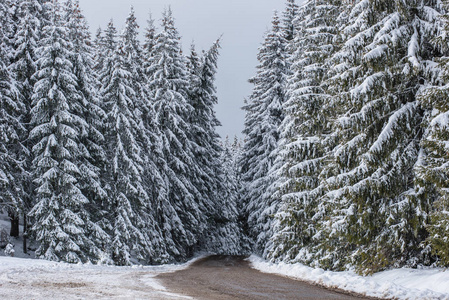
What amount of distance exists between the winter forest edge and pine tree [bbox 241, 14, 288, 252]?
13 centimetres

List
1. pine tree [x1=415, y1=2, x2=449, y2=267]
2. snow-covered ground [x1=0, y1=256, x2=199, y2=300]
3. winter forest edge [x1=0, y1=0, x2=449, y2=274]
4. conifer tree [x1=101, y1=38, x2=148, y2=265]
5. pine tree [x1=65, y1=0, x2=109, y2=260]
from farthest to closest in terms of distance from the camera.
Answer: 1. conifer tree [x1=101, y1=38, x2=148, y2=265]
2. pine tree [x1=65, y1=0, x2=109, y2=260]
3. winter forest edge [x1=0, y1=0, x2=449, y2=274]
4. pine tree [x1=415, y1=2, x2=449, y2=267]
5. snow-covered ground [x1=0, y1=256, x2=199, y2=300]

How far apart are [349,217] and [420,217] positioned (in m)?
2.20

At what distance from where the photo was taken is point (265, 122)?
94.5 ft

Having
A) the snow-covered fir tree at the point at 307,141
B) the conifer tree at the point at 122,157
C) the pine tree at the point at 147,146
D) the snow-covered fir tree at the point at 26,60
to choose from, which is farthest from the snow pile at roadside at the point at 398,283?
the snow-covered fir tree at the point at 26,60

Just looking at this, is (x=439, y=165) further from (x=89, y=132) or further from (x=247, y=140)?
(x=247, y=140)

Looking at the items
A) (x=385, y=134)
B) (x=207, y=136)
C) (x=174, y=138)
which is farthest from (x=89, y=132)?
(x=385, y=134)

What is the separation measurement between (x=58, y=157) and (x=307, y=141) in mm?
12570

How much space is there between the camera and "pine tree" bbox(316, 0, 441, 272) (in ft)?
36.7

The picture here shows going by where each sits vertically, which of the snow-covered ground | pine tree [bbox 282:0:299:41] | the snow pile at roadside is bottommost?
the snow pile at roadside

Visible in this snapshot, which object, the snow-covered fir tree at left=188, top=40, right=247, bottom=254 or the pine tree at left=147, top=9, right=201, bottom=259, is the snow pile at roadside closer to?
the pine tree at left=147, top=9, right=201, bottom=259

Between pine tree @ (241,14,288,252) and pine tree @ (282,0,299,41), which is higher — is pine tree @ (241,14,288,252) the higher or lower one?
the lower one

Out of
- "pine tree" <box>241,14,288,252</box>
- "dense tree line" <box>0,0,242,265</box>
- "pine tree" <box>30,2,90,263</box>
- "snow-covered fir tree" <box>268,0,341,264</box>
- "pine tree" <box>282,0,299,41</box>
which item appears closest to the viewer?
"snow-covered fir tree" <box>268,0,341,264</box>

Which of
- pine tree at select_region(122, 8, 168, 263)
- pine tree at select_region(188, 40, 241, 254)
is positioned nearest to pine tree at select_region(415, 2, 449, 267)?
pine tree at select_region(122, 8, 168, 263)

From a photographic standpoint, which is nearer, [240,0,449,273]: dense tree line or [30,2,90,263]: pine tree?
[240,0,449,273]: dense tree line
